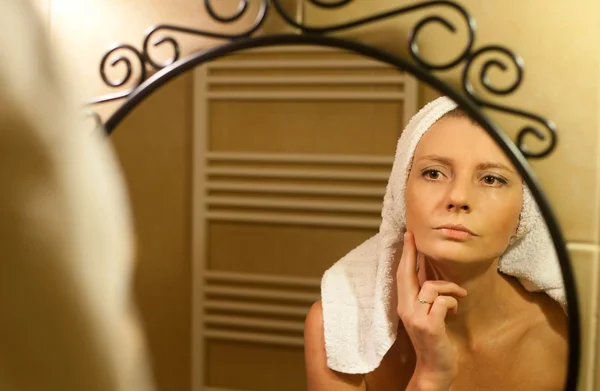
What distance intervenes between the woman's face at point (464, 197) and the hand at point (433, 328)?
1.3 inches

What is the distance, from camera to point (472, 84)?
2.02 feet

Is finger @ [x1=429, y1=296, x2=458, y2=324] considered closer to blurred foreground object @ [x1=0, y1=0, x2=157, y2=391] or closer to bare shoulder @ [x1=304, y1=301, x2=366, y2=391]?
bare shoulder @ [x1=304, y1=301, x2=366, y2=391]

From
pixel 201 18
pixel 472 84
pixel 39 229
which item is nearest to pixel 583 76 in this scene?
pixel 472 84

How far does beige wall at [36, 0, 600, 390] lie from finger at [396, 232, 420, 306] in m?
0.15

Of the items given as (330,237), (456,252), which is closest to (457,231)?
(456,252)

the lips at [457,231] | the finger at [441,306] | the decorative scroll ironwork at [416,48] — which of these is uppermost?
the decorative scroll ironwork at [416,48]

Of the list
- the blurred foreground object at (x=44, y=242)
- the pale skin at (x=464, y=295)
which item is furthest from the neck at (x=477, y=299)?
the blurred foreground object at (x=44, y=242)

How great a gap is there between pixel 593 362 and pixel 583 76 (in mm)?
285

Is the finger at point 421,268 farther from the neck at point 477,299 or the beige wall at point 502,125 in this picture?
the beige wall at point 502,125

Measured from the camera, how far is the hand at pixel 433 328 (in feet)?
1.92

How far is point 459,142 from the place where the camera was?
0.58 metres

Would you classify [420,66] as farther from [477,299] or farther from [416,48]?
[477,299]

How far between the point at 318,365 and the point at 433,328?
122 mm

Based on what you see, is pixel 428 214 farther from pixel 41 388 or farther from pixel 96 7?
pixel 96 7
